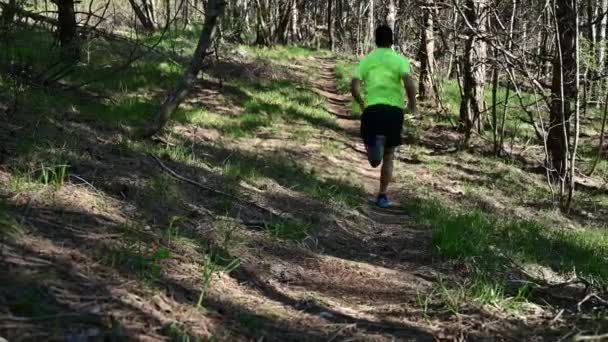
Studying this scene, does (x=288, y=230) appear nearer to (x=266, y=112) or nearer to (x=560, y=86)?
(x=560, y=86)

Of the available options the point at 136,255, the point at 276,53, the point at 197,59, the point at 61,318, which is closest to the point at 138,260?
the point at 136,255

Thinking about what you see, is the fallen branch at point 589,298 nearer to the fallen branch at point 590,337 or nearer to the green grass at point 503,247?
the green grass at point 503,247

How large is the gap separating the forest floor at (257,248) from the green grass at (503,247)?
0.02 metres

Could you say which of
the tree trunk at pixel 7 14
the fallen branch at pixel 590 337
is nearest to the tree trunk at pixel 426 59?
the tree trunk at pixel 7 14

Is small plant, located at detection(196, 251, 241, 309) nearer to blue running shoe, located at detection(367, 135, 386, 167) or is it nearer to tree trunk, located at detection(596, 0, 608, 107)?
blue running shoe, located at detection(367, 135, 386, 167)

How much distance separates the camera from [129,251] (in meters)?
3.35

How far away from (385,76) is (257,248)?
9.89 feet

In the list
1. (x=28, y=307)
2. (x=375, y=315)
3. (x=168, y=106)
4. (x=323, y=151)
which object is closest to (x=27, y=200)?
(x=28, y=307)

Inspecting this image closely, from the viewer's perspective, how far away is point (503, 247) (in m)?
5.34

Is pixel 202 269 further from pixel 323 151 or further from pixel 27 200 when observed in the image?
pixel 323 151

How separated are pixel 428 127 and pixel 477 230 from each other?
7258 mm

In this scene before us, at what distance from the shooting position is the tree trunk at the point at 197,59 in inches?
258

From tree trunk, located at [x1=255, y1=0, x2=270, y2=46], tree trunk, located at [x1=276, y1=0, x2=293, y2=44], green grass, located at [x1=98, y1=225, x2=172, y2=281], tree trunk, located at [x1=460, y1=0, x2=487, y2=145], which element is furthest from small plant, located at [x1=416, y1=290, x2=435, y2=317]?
tree trunk, located at [x1=276, y1=0, x2=293, y2=44]

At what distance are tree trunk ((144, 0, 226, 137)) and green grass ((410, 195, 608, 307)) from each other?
2.81m
